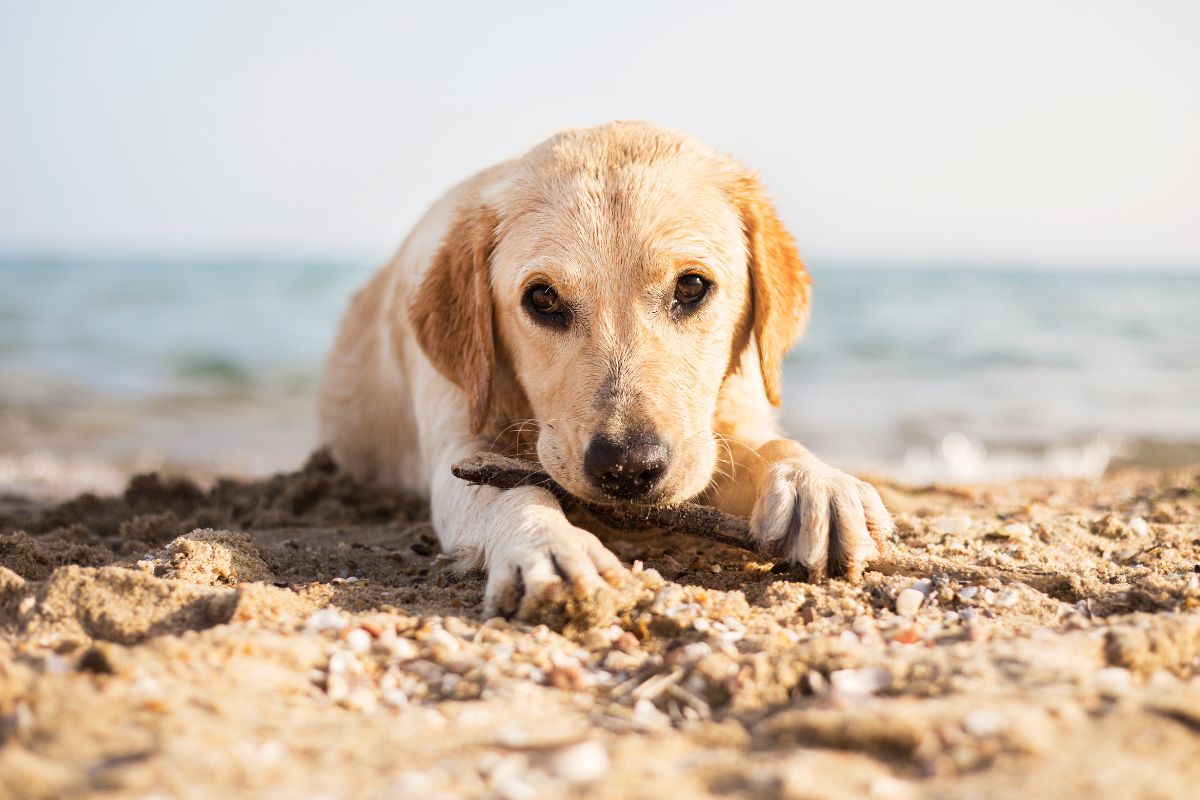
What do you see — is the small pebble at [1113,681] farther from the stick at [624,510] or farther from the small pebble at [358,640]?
the small pebble at [358,640]

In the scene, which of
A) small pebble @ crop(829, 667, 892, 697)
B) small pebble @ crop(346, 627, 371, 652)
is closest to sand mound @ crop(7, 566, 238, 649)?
small pebble @ crop(346, 627, 371, 652)

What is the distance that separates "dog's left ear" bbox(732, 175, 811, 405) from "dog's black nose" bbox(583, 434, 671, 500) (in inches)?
43.0

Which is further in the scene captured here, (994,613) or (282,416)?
(282,416)

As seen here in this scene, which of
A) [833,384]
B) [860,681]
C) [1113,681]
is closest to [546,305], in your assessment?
[860,681]

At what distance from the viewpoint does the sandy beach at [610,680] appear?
1.77 meters

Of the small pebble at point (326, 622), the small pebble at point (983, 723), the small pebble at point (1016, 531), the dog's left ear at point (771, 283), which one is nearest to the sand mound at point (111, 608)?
the small pebble at point (326, 622)

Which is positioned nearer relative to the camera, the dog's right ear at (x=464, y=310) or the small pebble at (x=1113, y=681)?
the small pebble at (x=1113, y=681)

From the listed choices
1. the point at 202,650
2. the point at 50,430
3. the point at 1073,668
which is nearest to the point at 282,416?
the point at 50,430

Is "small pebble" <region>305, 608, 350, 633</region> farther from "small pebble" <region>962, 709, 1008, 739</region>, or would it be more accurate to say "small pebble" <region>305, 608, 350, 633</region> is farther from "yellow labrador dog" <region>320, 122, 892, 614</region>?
"small pebble" <region>962, 709, 1008, 739</region>

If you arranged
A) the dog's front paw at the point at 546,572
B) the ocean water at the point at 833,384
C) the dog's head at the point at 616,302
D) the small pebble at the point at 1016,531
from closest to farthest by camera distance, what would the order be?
the dog's front paw at the point at 546,572
the dog's head at the point at 616,302
the small pebble at the point at 1016,531
the ocean water at the point at 833,384

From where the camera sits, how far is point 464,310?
4180 mm

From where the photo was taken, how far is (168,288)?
28797mm

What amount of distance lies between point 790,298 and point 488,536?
5.64ft

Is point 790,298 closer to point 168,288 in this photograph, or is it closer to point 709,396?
point 709,396
